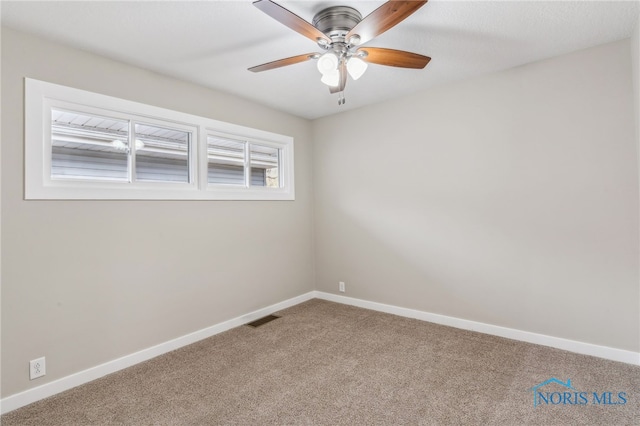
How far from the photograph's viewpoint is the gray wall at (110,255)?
209cm

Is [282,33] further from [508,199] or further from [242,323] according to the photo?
[242,323]

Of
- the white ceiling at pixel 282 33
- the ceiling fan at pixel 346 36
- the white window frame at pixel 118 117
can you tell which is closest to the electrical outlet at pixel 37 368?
the white window frame at pixel 118 117

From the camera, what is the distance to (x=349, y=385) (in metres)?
2.23

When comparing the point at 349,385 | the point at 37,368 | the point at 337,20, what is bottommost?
the point at 349,385

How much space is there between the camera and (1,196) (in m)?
2.04

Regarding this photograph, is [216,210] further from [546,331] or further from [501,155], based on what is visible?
[546,331]

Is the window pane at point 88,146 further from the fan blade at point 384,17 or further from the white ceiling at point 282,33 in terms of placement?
the fan blade at point 384,17

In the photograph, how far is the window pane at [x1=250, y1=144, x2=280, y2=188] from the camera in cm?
379

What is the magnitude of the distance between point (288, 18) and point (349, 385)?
2352mm

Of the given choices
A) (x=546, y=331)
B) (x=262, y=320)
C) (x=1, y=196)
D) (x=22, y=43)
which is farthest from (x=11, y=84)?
(x=546, y=331)

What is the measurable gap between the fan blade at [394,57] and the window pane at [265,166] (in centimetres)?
204

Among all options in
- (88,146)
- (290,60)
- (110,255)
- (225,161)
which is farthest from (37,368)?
(290,60)

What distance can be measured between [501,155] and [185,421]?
3251 millimetres

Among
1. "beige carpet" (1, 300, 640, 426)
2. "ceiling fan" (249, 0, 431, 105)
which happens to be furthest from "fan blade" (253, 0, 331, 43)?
"beige carpet" (1, 300, 640, 426)
